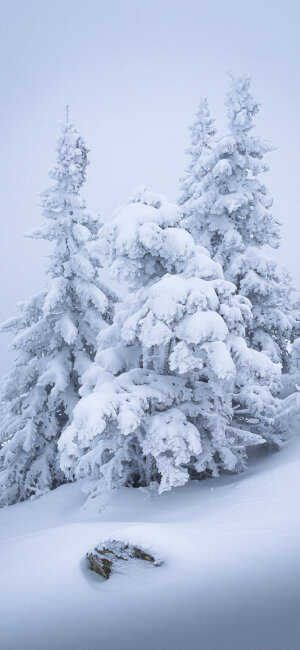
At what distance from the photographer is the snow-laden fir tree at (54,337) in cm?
1505

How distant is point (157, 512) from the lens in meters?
→ 9.63

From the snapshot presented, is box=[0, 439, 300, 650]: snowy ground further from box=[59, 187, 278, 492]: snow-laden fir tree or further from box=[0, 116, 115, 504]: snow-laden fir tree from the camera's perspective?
box=[0, 116, 115, 504]: snow-laden fir tree

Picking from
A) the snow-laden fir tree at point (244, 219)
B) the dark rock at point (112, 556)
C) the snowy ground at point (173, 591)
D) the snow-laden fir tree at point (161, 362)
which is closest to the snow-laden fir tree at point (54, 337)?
the snow-laden fir tree at point (161, 362)

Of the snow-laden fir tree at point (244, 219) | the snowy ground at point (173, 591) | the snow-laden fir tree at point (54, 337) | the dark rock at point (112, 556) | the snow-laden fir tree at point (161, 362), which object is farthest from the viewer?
the snow-laden fir tree at point (244, 219)

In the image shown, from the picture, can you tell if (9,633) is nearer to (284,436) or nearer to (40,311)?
(284,436)

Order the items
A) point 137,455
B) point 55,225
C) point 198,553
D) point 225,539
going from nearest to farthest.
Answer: point 198,553 → point 225,539 → point 137,455 → point 55,225

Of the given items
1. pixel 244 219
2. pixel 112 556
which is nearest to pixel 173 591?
pixel 112 556

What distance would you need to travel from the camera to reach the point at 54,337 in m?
15.6

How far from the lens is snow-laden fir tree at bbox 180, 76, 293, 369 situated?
50.0 feet

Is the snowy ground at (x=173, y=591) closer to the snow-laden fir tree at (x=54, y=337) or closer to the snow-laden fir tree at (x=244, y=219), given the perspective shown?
the snow-laden fir tree at (x=54, y=337)

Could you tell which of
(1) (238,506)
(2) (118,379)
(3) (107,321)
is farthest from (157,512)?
(3) (107,321)

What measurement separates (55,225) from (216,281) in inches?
319

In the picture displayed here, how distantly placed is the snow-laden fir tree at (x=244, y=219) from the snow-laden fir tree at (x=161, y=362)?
4.98 metres

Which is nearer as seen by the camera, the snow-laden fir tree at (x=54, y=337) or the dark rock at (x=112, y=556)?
the dark rock at (x=112, y=556)
